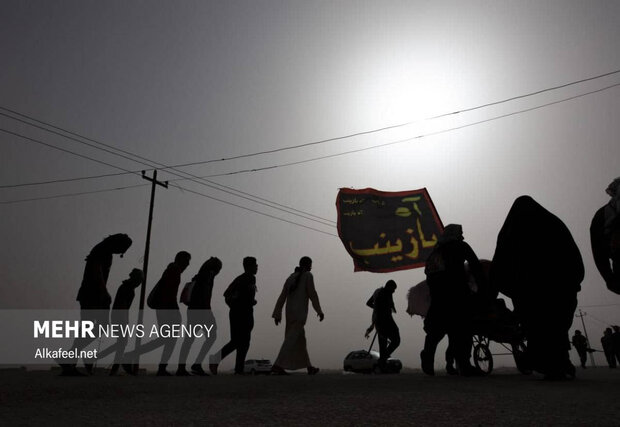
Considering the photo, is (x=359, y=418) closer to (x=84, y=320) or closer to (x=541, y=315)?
(x=541, y=315)

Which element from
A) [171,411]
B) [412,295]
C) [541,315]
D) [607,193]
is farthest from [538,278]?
[412,295]

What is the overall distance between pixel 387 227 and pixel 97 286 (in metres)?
10.1

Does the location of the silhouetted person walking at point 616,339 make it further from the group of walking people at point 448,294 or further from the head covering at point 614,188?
the head covering at point 614,188

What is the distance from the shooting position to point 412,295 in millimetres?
10414

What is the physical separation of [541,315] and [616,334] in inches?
593

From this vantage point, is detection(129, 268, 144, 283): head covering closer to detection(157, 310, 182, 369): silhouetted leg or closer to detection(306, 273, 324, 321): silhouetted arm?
detection(157, 310, 182, 369): silhouetted leg

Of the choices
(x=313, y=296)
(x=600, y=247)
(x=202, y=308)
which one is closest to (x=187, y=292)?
(x=202, y=308)

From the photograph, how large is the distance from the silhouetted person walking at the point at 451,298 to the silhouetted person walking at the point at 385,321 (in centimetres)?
278

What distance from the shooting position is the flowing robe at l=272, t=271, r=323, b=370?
27.6 feet

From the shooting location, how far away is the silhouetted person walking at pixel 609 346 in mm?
18000

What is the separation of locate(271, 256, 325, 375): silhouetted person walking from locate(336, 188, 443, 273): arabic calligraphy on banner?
21.1ft

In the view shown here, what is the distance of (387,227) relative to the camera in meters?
15.6

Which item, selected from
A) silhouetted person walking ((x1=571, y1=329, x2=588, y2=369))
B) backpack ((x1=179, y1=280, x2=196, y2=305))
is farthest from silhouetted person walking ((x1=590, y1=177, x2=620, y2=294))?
silhouetted person walking ((x1=571, y1=329, x2=588, y2=369))

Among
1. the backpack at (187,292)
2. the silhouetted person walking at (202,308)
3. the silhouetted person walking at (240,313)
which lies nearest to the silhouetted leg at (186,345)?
the silhouetted person walking at (202,308)
